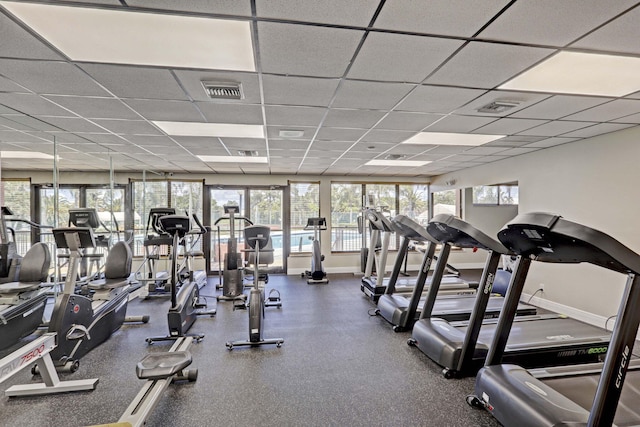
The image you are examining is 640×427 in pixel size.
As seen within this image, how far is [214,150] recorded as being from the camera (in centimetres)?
483

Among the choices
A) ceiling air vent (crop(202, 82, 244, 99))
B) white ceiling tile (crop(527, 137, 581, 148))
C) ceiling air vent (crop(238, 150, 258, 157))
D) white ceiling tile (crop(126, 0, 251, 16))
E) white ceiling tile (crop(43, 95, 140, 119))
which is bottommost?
ceiling air vent (crop(238, 150, 258, 157))

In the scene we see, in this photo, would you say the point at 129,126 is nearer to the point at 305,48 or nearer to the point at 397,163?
the point at 305,48

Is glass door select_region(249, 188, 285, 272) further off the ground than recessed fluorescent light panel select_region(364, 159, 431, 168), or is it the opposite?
recessed fluorescent light panel select_region(364, 159, 431, 168)

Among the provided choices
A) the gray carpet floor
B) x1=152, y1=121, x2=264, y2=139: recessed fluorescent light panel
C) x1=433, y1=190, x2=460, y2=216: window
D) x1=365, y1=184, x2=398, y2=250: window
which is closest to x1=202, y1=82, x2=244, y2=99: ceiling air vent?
x1=152, y1=121, x2=264, y2=139: recessed fluorescent light panel

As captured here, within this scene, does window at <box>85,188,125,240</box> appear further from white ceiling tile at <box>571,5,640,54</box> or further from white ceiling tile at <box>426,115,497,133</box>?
white ceiling tile at <box>571,5,640,54</box>

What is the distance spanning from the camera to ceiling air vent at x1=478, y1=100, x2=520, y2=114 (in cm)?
286

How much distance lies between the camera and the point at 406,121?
3.44 m

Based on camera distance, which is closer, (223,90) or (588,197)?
(223,90)

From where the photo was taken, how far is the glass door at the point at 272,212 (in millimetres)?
7613

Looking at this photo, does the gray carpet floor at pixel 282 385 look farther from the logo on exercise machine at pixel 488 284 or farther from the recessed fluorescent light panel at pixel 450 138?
the recessed fluorescent light panel at pixel 450 138

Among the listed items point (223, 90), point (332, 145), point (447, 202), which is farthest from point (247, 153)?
point (447, 202)

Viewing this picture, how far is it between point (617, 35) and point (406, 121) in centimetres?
183

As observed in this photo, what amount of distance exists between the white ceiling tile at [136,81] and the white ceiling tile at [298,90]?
30.3 inches

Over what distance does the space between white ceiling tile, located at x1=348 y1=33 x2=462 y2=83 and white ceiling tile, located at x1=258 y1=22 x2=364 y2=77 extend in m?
0.11
